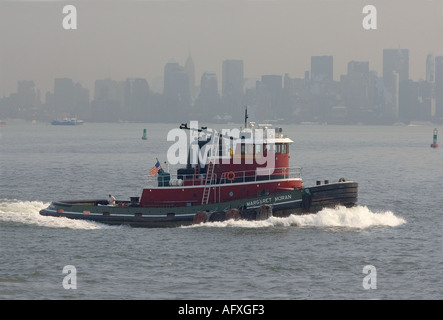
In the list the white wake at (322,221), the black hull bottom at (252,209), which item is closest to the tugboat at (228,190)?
the black hull bottom at (252,209)

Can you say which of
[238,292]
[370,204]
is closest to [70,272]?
[238,292]

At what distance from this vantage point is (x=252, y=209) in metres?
40.3

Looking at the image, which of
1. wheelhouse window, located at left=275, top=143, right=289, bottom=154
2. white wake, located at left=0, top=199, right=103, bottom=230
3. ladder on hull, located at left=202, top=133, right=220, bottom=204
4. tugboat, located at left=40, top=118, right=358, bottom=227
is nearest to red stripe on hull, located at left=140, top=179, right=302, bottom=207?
tugboat, located at left=40, top=118, right=358, bottom=227

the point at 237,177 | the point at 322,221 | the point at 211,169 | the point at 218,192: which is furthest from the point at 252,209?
the point at 322,221

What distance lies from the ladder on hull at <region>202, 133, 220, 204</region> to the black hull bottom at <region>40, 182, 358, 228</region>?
2.65ft

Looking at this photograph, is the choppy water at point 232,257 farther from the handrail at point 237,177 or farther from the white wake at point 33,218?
the handrail at point 237,177

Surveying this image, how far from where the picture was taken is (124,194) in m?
63.4

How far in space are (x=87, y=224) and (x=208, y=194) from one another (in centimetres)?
719

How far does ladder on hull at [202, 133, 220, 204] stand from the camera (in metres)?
41.0

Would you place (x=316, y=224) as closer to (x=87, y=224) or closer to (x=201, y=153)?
(x=201, y=153)

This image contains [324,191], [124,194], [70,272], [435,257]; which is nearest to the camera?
[70,272]

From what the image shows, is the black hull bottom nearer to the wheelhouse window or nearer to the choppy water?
the choppy water

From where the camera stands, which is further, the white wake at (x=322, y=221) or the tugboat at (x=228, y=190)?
the tugboat at (x=228, y=190)

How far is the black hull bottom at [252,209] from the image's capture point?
132 ft
